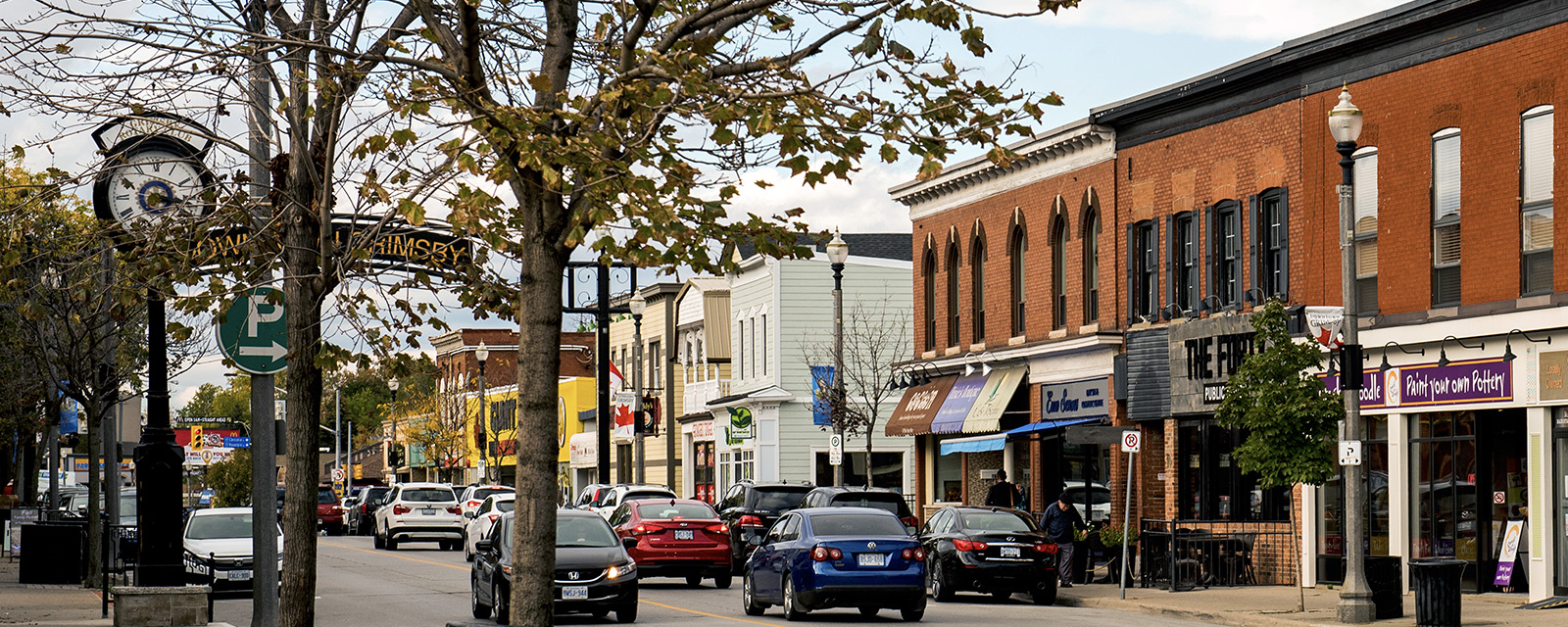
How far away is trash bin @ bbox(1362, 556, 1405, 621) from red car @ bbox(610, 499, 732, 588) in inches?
426

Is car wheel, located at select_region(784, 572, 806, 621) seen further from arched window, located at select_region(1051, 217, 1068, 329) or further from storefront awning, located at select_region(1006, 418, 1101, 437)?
arched window, located at select_region(1051, 217, 1068, 329)

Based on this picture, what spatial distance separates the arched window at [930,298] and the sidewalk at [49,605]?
21.6 m

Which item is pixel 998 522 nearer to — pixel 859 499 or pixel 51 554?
pixel 859 499

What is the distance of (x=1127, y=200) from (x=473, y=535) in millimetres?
13822

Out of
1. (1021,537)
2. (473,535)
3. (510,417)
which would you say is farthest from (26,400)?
(510,417)

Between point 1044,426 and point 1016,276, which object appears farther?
point 1016,276

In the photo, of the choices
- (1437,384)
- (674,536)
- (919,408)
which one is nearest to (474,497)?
(919,408)

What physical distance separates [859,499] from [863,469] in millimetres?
26335

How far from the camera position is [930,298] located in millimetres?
45188

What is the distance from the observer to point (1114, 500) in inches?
1400

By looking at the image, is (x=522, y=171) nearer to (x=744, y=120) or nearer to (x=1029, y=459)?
(x=744, y=120)

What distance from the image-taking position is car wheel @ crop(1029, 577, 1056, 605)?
26.6m

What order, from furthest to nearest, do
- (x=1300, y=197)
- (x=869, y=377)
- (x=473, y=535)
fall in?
(x=869, y=377) → (x=473, y=535) → (x=1300, y=197)

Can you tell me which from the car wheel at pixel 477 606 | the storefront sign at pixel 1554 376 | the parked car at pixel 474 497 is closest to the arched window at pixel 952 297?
the parked car at pixel 474 497
